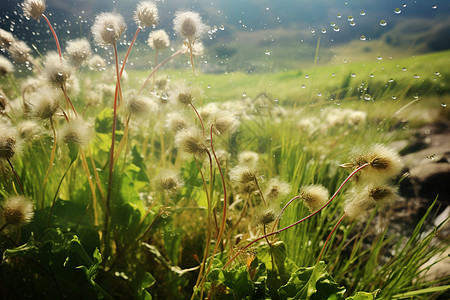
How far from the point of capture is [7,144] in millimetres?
524

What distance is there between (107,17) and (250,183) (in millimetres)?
453

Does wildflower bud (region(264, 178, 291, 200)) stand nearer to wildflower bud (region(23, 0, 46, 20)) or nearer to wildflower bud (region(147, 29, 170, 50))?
wildflower bud (region(147, 29, 170, 50))

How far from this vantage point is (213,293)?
0.57 metres

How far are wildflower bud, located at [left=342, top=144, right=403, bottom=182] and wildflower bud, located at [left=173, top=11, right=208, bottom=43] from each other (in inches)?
16.8

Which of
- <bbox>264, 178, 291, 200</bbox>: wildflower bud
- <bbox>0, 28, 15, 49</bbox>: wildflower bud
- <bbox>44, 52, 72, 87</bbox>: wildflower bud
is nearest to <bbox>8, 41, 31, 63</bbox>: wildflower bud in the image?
<bbox>0, 28, 15, 49</bbox>: wildflower bud

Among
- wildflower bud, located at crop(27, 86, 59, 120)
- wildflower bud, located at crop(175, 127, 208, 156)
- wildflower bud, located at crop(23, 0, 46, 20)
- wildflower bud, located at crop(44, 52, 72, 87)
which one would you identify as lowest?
wildflower bud, located at crop(175, 127, 208, 156)

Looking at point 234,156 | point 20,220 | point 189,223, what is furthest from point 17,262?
point 234,156

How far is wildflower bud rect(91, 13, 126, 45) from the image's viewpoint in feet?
1.94

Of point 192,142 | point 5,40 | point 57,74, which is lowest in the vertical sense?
point 192,142

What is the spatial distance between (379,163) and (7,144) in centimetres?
64

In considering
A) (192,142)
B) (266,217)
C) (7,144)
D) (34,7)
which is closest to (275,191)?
(266,217)

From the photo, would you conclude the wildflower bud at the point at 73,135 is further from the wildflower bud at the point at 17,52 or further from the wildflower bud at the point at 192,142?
the wildflower bud at the point at 17,52

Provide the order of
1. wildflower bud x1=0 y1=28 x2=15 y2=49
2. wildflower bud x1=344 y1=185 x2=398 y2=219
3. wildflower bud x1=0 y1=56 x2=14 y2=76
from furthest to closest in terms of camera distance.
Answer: wildflower bud x1=0 y1=56 x2=14 y2=76
wildflower bud x1=0 y1=28 x2=15 y2=49
wildflower bud x1=344 y1=185 x2=398 y2=219

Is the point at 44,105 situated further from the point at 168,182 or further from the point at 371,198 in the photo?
the point at 371,198
